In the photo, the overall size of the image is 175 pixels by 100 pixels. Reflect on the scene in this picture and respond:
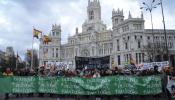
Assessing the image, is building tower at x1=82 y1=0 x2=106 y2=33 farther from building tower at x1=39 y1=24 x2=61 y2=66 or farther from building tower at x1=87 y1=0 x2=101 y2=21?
building tower at x1=39 y1=24 x2=61 y2=66

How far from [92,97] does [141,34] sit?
87124 mm

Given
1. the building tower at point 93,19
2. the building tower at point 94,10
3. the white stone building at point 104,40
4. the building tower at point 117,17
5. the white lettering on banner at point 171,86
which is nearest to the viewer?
the white lettering on banner at point 171,86

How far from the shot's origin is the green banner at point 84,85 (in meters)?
16.7

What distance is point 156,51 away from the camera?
7169 cm

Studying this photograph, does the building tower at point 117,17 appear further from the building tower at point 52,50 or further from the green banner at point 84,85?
the green banner at point 84,85

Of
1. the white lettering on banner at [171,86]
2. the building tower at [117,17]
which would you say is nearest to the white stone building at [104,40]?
the building tower at [117,17]

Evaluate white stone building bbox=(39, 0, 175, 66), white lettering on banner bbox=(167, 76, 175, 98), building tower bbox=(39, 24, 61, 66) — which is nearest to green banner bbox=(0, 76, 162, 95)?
white lettering on banner bbox=(167, 76, 175, 98)

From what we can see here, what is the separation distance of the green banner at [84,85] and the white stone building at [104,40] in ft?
249

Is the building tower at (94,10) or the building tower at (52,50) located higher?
the building tower at (94,10)

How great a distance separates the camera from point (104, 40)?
12825cm

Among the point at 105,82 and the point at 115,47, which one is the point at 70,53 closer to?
the point at 115,47

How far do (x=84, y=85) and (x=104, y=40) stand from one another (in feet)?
365

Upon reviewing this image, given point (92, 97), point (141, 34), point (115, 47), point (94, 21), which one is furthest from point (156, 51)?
point (94, 21)

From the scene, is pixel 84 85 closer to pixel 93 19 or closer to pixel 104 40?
pixel 104 40
